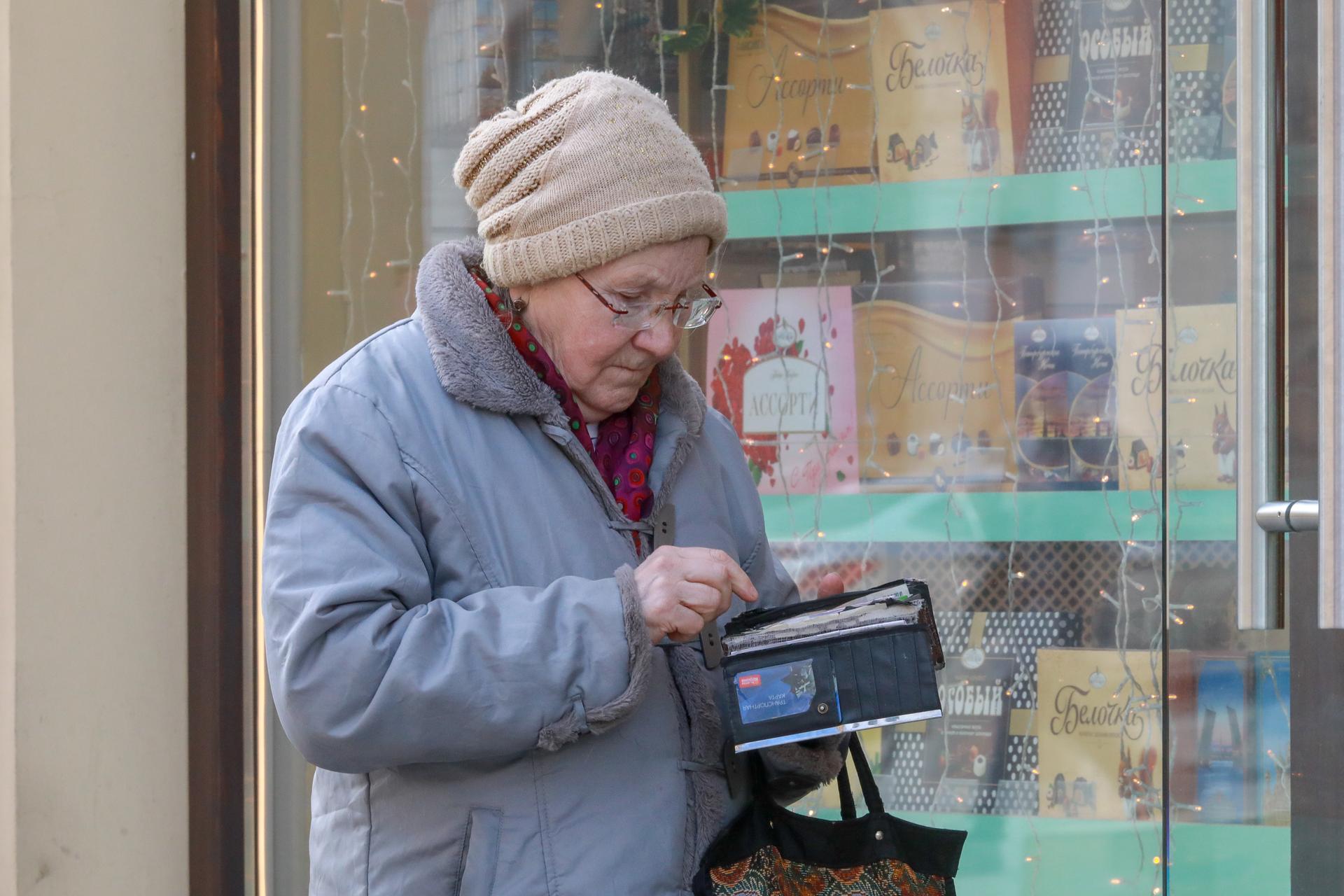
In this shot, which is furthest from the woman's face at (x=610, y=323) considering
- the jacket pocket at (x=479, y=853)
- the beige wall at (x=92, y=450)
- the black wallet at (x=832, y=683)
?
the beige wall at (x=92, y=450)

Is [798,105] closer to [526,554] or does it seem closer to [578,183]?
[578,183]

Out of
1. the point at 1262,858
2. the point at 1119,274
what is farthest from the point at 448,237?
the point at 1262,858

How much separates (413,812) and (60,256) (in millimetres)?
1846

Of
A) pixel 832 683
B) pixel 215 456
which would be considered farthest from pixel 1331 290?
pixel 215 456

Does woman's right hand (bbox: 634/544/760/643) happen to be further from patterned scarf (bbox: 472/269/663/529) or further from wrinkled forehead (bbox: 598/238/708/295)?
wrinkled forehead (bbox: 598/238/708/295)

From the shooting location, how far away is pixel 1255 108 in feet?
6.12

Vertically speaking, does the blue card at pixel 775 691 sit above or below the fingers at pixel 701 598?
below

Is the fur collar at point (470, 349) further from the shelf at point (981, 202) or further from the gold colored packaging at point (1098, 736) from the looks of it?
the gold colored packaging at point (1098, 736)

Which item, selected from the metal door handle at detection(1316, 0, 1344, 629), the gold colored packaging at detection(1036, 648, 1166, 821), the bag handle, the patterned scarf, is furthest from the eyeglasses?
the gold colored packaging at detection(1036, 648, 1166, 821)

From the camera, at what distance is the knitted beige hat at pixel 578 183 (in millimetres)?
1681

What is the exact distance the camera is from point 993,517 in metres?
2.88

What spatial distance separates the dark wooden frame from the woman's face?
1594 mm

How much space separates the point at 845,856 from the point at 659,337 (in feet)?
2.25

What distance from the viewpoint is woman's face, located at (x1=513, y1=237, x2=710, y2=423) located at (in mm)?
1727
